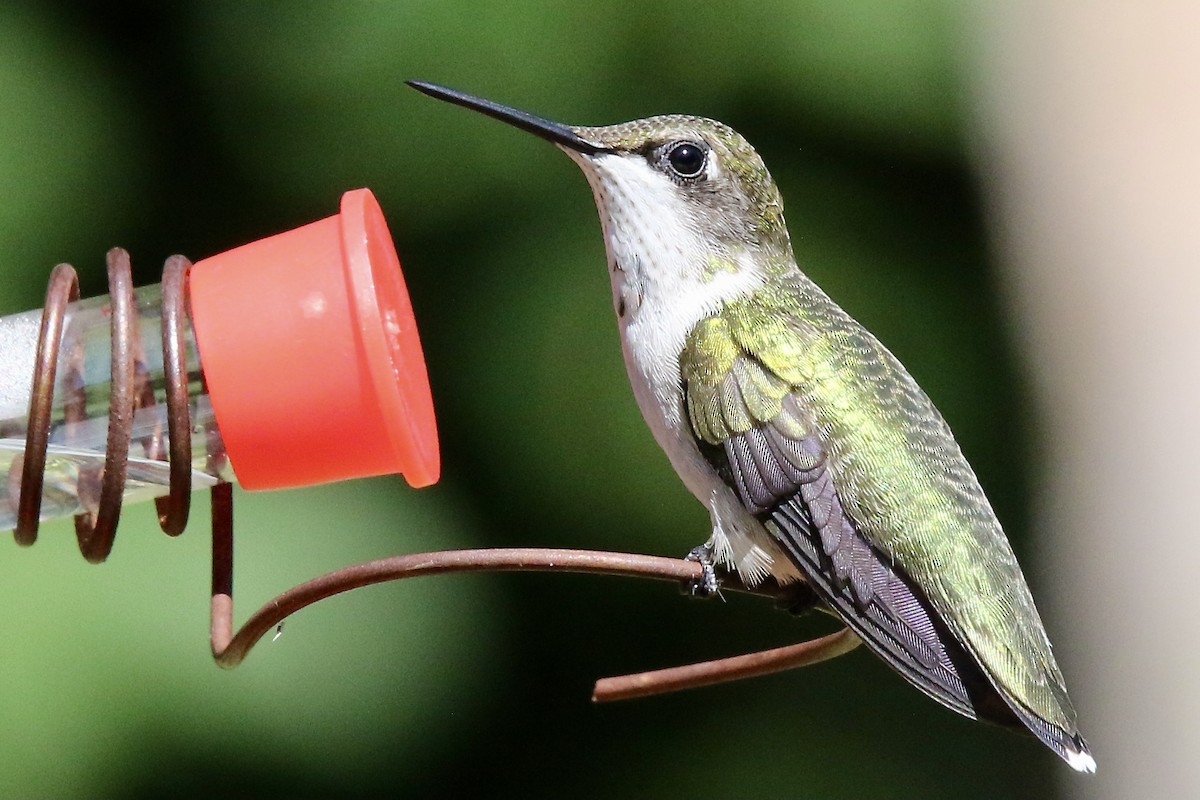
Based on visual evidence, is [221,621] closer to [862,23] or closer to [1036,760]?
[862,23]

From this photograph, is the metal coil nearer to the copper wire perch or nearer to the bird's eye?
the copper wire perch

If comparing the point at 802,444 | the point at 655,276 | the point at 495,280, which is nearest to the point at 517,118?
the point at 655,276

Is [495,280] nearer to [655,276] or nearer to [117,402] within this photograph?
[655,276]

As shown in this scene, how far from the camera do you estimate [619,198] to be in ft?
8.73

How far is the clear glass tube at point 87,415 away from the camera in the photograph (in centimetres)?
210

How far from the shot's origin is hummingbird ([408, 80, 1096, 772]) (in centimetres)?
233

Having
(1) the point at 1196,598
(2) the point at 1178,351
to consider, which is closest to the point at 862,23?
(2) the point at 1178,351

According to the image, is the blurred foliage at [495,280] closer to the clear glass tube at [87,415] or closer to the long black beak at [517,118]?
the long black beak at [517,118]

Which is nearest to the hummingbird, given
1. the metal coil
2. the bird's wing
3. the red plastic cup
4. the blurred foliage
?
the bird's wing

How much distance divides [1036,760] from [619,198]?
2733 millimetres

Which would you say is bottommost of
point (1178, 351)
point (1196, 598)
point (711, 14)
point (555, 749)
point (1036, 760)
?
point (1036, 760)

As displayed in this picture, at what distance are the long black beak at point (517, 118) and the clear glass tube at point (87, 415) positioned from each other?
2.02 feet

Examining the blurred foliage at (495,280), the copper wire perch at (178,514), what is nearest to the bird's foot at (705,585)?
the copper wire perch at (178,514)

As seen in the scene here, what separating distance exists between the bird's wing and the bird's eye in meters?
0.31
